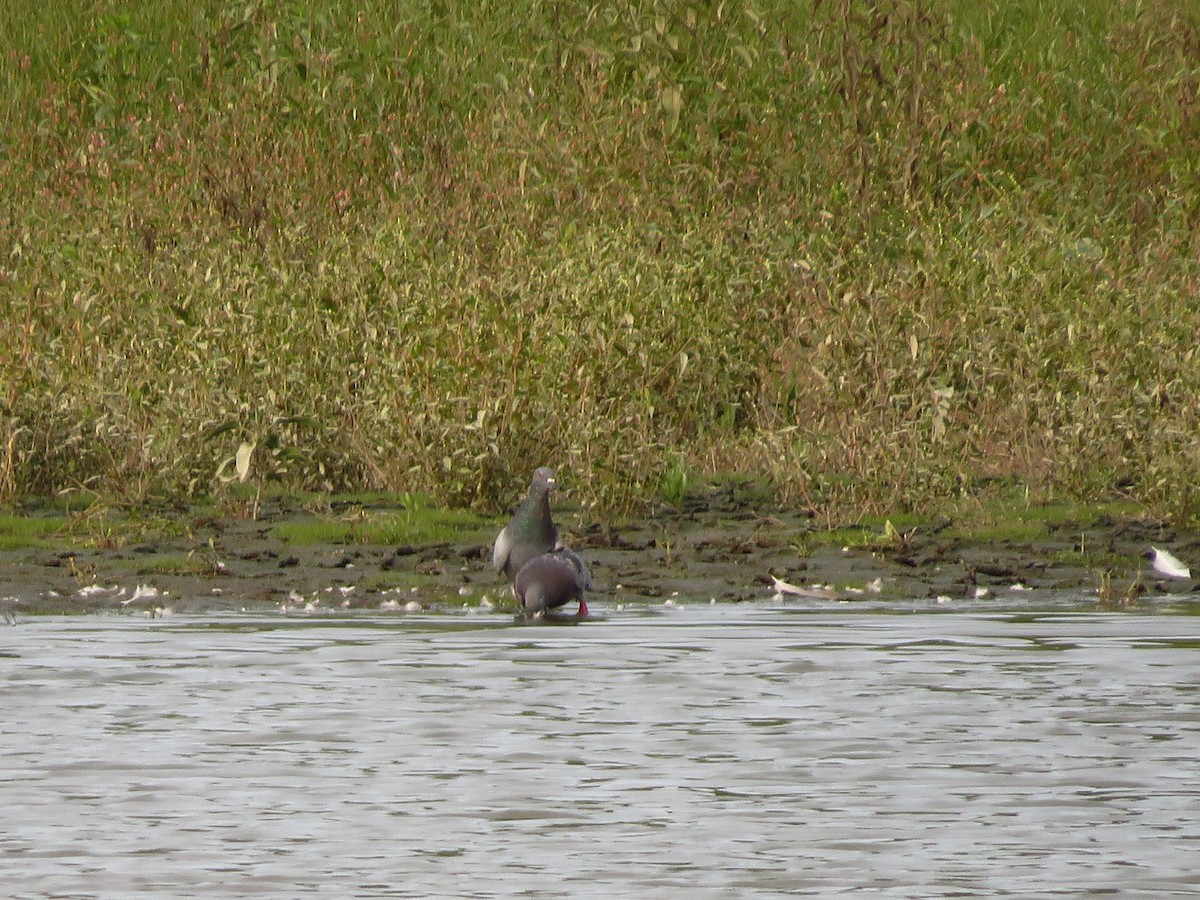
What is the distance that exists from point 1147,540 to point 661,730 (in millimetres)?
5940

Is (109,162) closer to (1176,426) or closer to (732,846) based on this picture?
(1176,426)

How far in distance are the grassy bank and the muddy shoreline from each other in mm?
528

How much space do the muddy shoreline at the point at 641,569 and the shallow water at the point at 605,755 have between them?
0.62m

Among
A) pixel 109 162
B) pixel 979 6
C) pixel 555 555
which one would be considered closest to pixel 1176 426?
pixel 555 555

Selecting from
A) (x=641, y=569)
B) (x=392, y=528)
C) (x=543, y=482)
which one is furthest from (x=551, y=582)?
(x=392, y=528)

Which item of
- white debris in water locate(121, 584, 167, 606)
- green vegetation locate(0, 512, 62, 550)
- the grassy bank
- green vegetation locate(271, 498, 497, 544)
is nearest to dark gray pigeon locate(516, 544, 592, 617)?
white debris in water locate(121, 584, 167, 606)

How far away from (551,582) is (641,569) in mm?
1760

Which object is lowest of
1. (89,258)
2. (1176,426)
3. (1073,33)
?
(1176,426)

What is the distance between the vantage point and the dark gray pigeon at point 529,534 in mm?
12281

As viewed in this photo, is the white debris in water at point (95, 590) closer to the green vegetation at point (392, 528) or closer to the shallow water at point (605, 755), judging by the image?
the shallow water at point (605, 755)

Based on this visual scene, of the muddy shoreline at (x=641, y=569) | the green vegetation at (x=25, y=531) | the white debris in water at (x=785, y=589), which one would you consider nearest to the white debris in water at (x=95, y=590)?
the muddy shoreline at (x=641, y=569)

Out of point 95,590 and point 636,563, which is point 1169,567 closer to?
point 636,563

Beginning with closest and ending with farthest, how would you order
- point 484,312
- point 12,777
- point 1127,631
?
point 12,777 < point 1127,631 < point 484,312

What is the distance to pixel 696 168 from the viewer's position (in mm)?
18719
